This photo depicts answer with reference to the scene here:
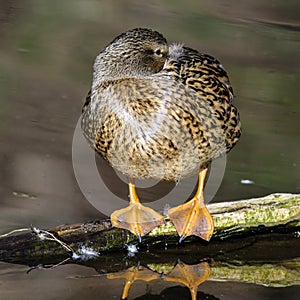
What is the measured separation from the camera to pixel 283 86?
8.41 m

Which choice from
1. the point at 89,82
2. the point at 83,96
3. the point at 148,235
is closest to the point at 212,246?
the point at 148,235

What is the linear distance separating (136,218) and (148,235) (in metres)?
0.16

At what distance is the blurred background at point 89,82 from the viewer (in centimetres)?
623

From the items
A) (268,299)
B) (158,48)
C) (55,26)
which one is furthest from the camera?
(55,26)

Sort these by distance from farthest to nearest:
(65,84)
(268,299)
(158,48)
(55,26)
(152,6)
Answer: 1. (152,6)
2. (55,26)
3. (65,84)
4. (158,48)
5. (268,299)

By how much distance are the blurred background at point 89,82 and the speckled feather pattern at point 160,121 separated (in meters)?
0.78

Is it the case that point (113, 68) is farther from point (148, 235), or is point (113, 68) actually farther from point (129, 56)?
point (148, 235)

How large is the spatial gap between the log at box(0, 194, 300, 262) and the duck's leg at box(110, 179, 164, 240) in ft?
0.12

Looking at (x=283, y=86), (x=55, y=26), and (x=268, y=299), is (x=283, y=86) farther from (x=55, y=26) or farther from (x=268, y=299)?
A: (x=268, y=299)

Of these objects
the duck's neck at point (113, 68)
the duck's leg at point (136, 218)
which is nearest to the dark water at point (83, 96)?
the duck's leg at point (136, 218)

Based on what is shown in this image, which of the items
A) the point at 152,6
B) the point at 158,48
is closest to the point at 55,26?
the point at 152,6

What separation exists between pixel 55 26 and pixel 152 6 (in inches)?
53.4

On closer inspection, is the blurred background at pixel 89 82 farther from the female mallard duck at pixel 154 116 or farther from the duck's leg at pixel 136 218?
the female mallard duck at pixel 154 116

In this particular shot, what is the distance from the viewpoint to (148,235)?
17.4 feet
